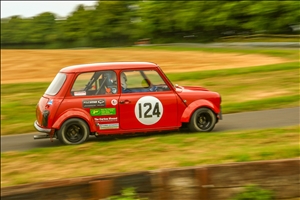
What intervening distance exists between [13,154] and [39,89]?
8.99 metres

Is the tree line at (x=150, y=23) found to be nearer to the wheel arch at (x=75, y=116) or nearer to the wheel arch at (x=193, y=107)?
the wheel arch at (x=193, y=107)

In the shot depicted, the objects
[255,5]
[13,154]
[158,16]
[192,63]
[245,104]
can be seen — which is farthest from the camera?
[158,16]

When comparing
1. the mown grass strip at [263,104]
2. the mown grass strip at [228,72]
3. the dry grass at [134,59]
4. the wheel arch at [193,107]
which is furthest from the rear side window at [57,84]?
the dry grass at [134,59]

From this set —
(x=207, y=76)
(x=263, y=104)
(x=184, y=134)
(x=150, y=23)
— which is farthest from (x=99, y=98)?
(x=150, y=23)

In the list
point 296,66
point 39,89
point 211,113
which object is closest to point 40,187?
point 211,113

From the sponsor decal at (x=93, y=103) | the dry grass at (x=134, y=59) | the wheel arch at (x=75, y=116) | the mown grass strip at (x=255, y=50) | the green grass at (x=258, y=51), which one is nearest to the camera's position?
the wheel arch at (x=75, y=116)

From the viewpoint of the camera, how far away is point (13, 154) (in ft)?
30.2

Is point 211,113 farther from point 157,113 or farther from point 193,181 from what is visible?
point 193,181

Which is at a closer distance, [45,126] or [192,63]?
[45,126]

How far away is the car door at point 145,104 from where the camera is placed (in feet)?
32.0

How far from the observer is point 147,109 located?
9.81 meters

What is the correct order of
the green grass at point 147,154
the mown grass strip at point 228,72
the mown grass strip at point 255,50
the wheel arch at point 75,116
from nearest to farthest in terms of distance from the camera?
1. the green grass at point 147,154
2. the wheel arch at point 75,116
3. the mown grass strip at point 228,72
4. the mown grass strip at point 255,50

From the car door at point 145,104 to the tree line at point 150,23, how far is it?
1977cm

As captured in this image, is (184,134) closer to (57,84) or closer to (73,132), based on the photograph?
(73,132)
